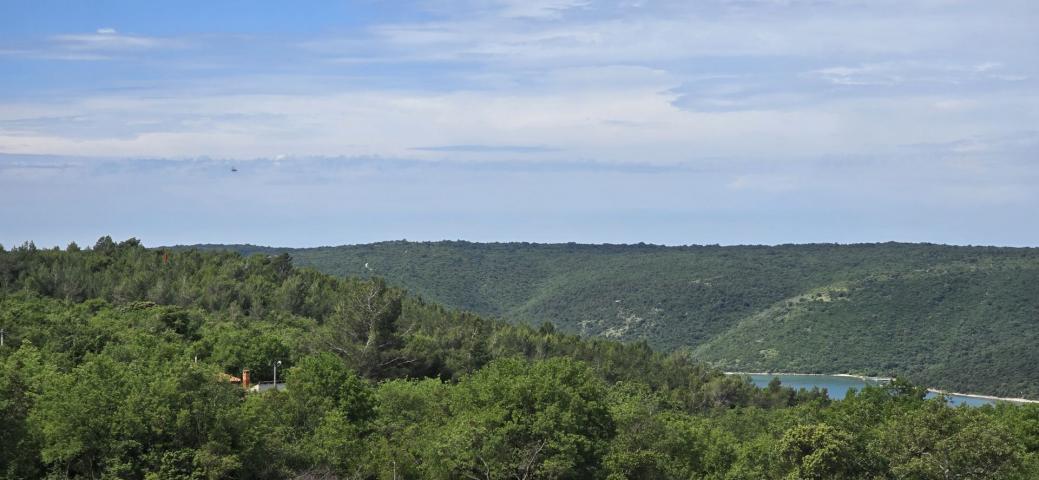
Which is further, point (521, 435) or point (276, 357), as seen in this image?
point (276, 357)

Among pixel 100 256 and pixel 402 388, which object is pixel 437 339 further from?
pixel 100 256

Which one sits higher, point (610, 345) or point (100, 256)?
point (100, 256)

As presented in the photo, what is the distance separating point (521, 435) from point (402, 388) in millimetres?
12709

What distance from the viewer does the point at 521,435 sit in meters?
47.9

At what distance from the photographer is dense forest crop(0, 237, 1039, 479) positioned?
4266cm

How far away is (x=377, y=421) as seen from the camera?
173ft

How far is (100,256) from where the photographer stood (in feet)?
357

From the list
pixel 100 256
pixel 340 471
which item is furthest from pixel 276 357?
pixel 100 256

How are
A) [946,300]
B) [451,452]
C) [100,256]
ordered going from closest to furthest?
[451,452]
[100,256]
[946,300]

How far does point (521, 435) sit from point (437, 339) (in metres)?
39.8

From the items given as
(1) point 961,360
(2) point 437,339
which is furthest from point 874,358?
(2) point 437,339

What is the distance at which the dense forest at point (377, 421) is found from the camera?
42.7 m

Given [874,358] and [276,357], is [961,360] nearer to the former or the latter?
[874,358]

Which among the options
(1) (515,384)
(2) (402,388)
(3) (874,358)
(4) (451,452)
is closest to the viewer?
(4) (451,452)
